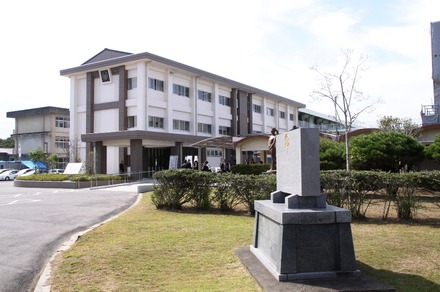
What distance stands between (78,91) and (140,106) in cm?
967

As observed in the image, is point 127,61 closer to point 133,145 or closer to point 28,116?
point 133,145

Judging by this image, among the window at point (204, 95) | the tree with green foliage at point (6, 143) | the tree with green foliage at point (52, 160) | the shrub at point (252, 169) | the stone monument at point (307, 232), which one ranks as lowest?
the stone monument at point (307, 232)

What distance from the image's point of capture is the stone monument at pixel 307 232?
5098 mm

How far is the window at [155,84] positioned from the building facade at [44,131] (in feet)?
87.9

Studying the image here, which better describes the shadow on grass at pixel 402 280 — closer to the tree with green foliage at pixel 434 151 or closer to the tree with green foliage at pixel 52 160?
the tree with green foliage at pixel 434 151

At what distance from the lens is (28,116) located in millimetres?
63875

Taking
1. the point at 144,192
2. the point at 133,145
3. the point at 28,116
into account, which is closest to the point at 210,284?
the point at 144,192

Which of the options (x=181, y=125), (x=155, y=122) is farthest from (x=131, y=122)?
(x=181, y=125)

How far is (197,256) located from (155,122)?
109 ft

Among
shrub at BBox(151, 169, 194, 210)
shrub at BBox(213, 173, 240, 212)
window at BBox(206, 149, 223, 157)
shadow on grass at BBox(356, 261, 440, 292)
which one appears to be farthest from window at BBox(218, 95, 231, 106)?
shadow on grass at BBox(356, 261, 440, 292)

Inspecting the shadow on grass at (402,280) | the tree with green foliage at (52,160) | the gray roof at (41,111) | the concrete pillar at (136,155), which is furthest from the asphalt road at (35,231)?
the gray roof at (41,111)

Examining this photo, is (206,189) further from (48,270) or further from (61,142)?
(61,142)

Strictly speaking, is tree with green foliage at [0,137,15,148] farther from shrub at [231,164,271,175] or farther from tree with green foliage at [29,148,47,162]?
shrub at [231,164,271,175]

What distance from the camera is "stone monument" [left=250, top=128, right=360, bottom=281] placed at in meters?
5.10
